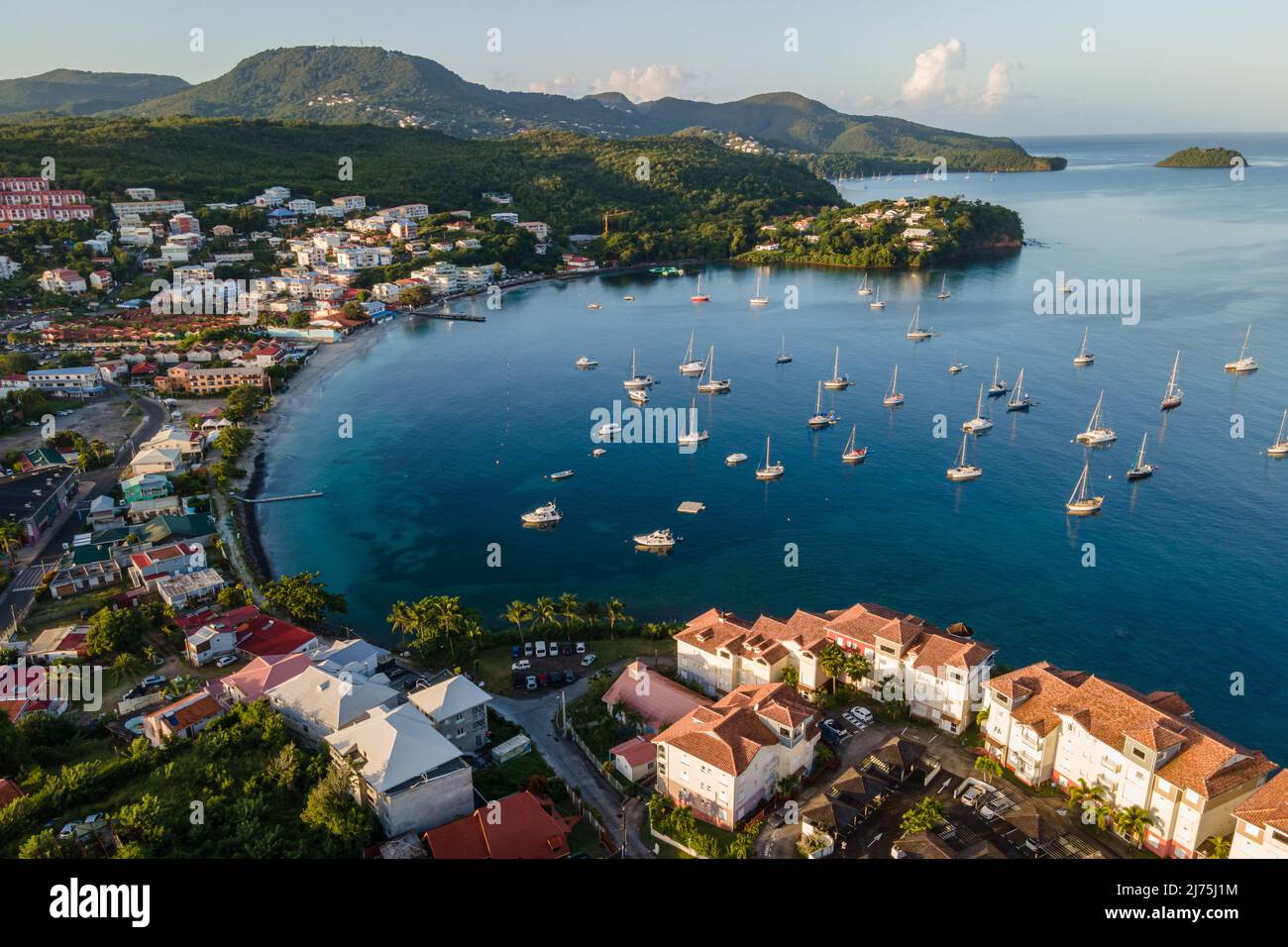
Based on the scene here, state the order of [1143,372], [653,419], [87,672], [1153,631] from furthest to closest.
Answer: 1. [1143,372]
2. [653,419]
3. [1153,631]
4. [87,672]

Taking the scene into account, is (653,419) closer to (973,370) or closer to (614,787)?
(973,370)

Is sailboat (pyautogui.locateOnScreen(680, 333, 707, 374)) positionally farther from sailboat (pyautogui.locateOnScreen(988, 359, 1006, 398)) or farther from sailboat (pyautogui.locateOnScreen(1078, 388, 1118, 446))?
sailboat (pyautogui.locateOnScreen(1078, 388, 1118, 446))

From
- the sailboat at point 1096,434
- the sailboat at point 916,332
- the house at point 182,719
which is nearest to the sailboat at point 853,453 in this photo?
the sailboat at point 1096,434

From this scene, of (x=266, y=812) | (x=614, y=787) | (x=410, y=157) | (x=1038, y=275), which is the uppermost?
(x=410, y=157)

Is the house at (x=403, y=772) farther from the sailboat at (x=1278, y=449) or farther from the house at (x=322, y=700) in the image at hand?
the sailboat at (x=1278, y=449)

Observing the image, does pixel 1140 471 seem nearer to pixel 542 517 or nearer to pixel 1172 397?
pixel 1172 397

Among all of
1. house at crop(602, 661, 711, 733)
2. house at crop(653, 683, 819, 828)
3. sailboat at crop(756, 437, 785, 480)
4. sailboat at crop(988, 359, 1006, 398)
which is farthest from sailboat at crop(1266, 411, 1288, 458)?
house at crop(602, 661, 711, 733)
